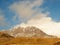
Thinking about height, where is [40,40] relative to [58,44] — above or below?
above

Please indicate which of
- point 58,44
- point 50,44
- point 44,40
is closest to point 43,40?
point 44,40

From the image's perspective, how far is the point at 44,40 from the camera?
64312 mm

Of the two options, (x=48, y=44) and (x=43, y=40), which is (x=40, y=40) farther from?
(x=48, y=44)

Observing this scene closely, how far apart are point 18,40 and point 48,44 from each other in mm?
12536

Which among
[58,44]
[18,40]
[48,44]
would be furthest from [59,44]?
[18,40]

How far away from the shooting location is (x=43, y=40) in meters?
64.0

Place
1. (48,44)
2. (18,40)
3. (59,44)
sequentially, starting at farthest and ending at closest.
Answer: (18,40)
(48,44)
(59,44)

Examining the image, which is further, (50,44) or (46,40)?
(46,40)

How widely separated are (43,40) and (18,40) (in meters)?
9.12

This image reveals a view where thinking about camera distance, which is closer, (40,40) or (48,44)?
(48,44)

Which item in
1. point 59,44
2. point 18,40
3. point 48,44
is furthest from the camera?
point 18,40

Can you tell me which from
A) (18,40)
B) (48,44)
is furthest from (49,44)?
(18,40)

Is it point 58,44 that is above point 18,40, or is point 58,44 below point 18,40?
below

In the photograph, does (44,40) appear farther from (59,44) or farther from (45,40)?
(59,44)
